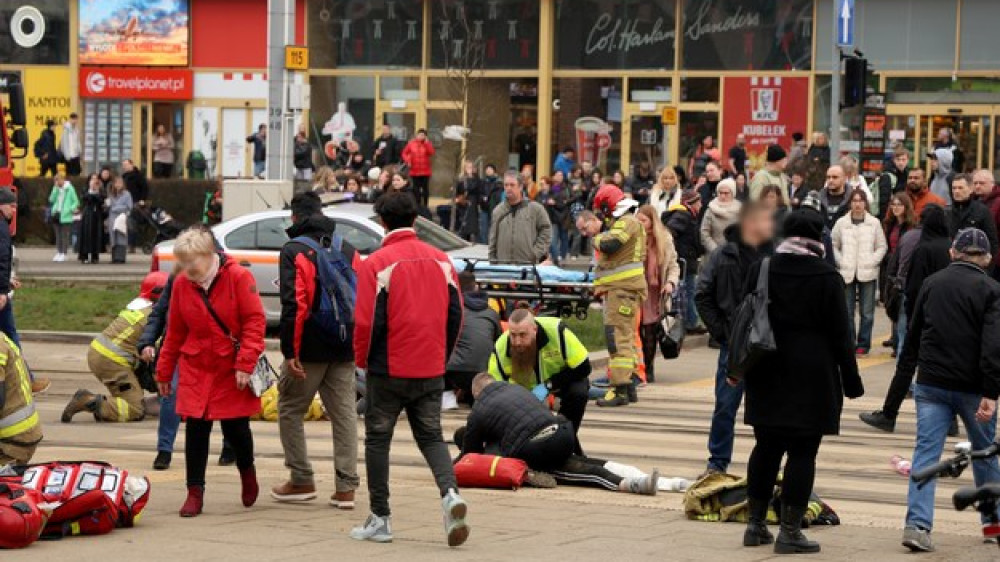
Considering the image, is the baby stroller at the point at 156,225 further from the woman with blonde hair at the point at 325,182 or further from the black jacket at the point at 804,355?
the black jacket at the point at 804,355

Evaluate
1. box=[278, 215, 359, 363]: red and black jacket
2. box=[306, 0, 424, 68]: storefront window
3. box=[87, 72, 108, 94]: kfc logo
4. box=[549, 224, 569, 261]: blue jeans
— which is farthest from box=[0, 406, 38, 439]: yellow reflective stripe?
box=[87, 72, 108, 94]: kfc logo

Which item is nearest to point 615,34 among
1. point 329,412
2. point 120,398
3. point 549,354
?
point 120,398

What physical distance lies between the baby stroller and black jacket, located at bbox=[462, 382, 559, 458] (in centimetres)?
2107

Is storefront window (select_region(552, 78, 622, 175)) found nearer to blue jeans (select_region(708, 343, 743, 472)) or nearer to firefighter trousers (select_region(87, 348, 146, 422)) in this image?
firefighter trousers (select_region(87, 348, 146, 422))

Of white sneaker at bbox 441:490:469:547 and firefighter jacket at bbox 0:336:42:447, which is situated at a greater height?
firefighter jacket at bbox 0:336:42:447

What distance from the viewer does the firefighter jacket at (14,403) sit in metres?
10.1

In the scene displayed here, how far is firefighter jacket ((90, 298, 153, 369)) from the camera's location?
15125 millimetres

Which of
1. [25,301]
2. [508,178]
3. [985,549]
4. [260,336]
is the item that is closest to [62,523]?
[260,336]

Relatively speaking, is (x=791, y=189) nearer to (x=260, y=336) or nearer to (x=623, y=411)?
(x=623, y=411)

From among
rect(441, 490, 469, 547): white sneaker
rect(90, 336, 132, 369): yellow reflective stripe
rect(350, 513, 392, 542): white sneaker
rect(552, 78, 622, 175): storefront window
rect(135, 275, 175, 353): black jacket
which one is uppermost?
rect(552, 78, 622, 175): storefront window

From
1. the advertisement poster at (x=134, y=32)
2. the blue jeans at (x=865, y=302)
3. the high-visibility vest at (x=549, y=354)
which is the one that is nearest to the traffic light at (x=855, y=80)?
the blue jeans at (x=865, y=302)

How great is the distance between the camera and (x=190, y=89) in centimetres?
4956

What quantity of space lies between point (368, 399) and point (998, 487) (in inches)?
159

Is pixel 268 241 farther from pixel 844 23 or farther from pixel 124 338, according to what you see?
pixel 844 23
